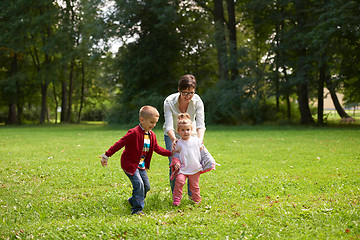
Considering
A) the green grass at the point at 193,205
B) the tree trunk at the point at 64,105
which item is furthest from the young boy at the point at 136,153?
the tree trunk at the point at 64,105

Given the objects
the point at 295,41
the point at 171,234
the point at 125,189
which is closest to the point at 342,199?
the point at 171,234

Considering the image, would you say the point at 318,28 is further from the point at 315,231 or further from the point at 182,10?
the point at 315,231

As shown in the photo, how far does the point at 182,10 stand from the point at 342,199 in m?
24.9

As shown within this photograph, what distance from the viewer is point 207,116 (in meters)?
25.9

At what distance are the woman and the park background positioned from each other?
1137mm

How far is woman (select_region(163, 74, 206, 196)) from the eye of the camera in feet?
17.9

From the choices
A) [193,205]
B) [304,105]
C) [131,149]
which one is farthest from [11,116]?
[193,205]

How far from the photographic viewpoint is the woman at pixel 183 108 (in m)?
5.47

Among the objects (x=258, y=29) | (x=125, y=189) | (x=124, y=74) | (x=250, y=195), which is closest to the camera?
(x=250, y=195)

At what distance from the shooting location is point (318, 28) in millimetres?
20625

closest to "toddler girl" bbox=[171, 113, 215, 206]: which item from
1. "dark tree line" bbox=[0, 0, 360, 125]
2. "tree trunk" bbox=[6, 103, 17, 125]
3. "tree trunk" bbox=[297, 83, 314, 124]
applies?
"dark tree line" bbox=[0, 0, 360, 125]

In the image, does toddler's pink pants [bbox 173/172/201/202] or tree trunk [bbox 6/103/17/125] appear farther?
tree trunk [bbox 6/103/17/125]

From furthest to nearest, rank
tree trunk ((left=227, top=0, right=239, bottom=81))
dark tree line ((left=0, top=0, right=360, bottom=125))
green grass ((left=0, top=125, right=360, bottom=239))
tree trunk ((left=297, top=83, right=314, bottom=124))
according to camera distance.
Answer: tree trunk ((left=297, top=83, right=314, bottom=124)) < tree trunk ((left=227, top=0, right=239, bottom=81)) < dark tree line ((left=0, top=0, right=360, bottom=125)) < green grass ((left=0, top=125, right=360, bottom=239))

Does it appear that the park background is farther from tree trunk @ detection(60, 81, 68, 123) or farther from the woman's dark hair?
the woman's dark hair
